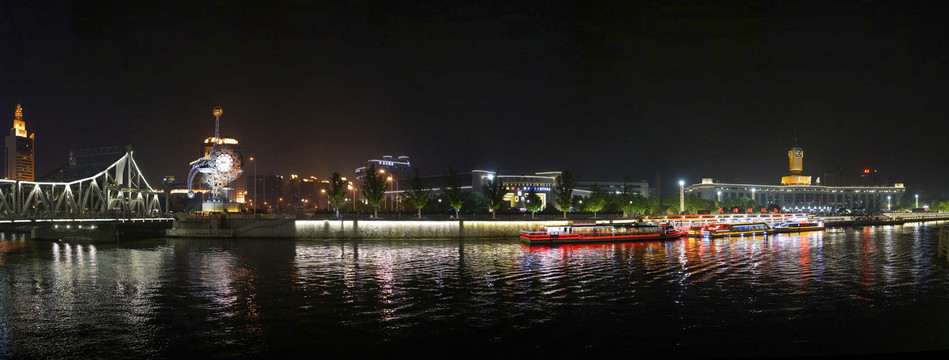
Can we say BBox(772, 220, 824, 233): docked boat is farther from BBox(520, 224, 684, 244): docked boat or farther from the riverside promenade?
the riverside promenade

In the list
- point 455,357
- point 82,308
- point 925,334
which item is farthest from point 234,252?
point 925,334

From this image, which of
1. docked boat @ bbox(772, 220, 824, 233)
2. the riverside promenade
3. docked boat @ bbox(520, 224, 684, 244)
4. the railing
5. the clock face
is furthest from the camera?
the clock face

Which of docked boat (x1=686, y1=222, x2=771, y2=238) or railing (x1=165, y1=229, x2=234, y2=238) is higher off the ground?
railing (x1=165, y1=229, x2=234, y2=238)

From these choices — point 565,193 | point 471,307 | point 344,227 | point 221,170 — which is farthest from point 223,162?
point 471,307

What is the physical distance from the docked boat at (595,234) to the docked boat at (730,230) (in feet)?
26.2

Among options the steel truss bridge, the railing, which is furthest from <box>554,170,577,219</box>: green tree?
the steel truss bridge

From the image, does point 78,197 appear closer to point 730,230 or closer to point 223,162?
point 223,162

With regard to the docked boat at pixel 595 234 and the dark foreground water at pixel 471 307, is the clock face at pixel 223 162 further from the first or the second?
the docked boat at pixel 595 234

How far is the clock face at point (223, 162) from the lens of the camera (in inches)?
4724

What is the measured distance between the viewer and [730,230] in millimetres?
103812

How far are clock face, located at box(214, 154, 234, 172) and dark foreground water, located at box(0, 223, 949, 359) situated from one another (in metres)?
60.5

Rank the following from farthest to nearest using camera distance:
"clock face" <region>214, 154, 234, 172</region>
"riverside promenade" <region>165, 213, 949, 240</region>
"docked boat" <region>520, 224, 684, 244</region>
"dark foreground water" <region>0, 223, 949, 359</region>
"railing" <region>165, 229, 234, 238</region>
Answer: "clock face" <region>214, 154, 234, 172</region>
"railing" <region>165, 229, 234, 238</region>
"riverside promenade" <region>165, 213, 949, 240</region>
"docked boat" <region>520, 224, 684, 244</region>
"dark foreground water" <region>0, 223, 949, 359</region>

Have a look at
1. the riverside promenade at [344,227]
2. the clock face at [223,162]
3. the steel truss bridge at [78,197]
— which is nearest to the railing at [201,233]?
the riverside promenade at [344,227]

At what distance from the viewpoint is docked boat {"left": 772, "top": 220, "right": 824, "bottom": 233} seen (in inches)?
4515
